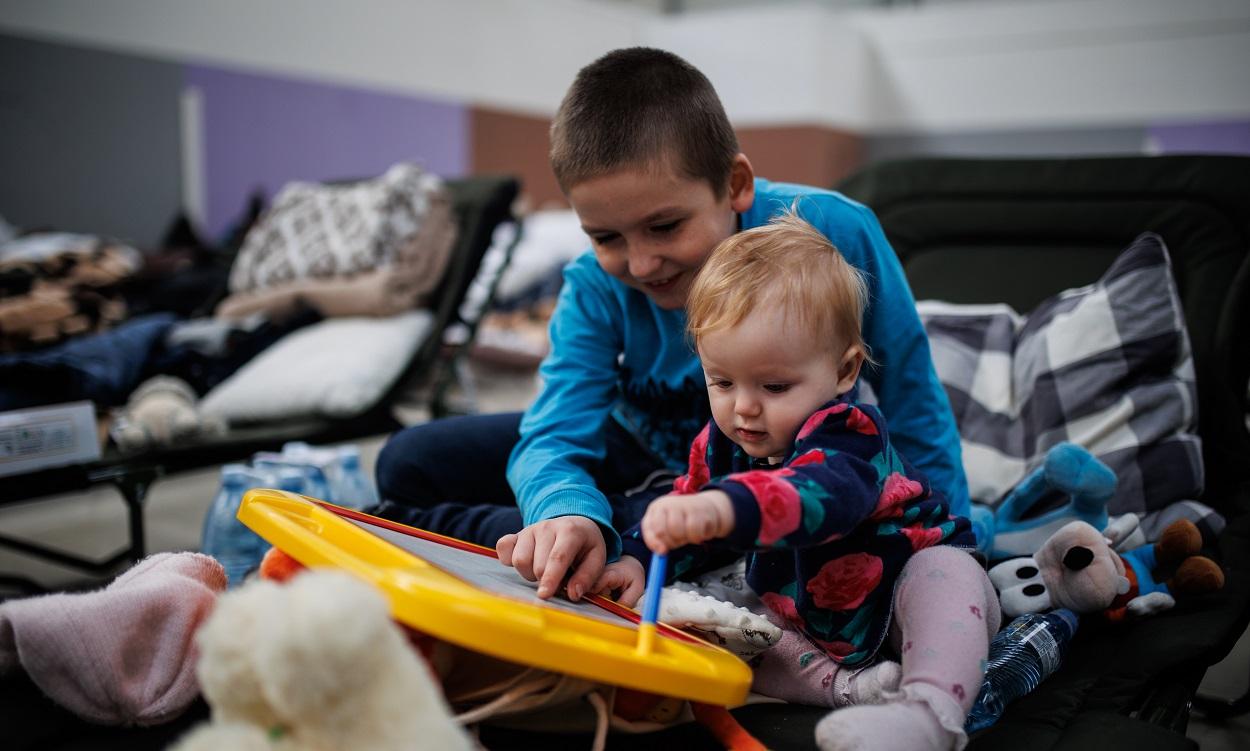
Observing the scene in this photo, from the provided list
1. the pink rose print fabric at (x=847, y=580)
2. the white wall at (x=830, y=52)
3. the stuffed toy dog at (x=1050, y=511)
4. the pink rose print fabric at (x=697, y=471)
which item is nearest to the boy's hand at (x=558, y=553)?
the pink rose print fabric at (x=697, y=471)

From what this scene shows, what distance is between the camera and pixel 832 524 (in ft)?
2.53

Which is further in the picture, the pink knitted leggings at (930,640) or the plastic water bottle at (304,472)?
the plastic water bottle at (304,472)

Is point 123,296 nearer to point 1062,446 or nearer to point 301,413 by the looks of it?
point 301,413

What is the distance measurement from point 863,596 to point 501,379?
345 cm

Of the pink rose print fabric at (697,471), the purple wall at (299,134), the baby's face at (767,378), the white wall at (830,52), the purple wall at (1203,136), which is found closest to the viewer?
the baby's face at (767,378)

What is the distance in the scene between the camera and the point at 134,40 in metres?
4.43

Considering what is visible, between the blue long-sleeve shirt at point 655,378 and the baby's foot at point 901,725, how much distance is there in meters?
0.35

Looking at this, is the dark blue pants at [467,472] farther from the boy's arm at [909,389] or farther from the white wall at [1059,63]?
the white wall at [1059,63]

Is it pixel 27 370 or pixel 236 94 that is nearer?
pixel 27 370

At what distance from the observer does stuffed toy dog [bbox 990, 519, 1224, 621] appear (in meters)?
1.06

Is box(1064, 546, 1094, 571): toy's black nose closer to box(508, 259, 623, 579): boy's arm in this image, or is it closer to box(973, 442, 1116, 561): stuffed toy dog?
box(973, 442, 1116, 561): stuffed toy dog

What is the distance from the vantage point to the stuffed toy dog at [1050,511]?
3.94 feet

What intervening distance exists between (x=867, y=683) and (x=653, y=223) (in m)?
0.53

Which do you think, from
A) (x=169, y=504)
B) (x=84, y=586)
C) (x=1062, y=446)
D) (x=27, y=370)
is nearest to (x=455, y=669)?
(x=84, y=586)
